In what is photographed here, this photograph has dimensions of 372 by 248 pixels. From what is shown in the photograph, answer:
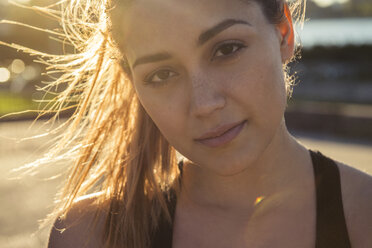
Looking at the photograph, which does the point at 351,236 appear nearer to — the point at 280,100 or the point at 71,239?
the point at 280,100

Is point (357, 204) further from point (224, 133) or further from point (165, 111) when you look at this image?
point (165, 111)

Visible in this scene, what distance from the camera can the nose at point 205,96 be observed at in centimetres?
166

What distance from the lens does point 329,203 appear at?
1.84 m

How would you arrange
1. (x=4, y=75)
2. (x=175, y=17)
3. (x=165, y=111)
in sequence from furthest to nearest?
(x=4, y=75)
(x=165, y=111)
(x=175, y=17)

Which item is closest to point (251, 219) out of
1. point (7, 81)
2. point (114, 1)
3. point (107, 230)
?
point (107, 230)

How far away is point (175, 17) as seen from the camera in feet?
5.39

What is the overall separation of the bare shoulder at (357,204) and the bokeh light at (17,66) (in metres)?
19.3

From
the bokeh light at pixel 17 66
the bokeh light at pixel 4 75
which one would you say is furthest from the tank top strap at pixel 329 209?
the bokeh light at pixel 17 66

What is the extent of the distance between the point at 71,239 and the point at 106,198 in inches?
8.8

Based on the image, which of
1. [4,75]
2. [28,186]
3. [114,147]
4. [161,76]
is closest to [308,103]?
[28,186]

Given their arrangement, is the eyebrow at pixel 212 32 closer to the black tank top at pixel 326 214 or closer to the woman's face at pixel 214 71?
the woman's face at pixel 214 71

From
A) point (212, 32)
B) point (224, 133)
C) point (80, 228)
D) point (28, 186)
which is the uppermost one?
point (212, 32)

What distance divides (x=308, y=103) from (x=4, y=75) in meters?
14.2

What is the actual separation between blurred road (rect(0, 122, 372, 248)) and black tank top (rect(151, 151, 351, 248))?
85 centimetres
